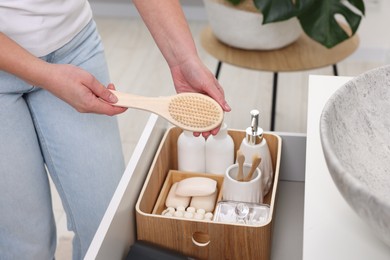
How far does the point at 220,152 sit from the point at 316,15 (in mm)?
803

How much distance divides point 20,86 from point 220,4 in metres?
0.95

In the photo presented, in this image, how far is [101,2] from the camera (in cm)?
351

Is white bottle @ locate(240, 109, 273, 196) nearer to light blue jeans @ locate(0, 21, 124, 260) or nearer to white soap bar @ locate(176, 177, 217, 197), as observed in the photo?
white soap bar @ locate(176, 177, 217, 197)

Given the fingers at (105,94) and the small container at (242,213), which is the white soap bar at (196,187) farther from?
the fingers at (105,94)

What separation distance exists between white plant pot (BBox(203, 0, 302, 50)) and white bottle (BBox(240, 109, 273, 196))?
791 mm

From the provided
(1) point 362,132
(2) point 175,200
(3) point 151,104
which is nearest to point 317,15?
(2) point 175,200

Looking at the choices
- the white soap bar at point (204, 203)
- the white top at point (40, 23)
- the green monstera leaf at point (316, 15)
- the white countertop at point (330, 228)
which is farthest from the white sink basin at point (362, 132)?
the green monstera leaf at point (316, 15)

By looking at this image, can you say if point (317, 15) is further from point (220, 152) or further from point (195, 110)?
point (195, 110)

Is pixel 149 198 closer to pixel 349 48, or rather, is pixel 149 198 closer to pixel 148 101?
pixel 148 101

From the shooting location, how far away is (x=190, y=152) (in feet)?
4.24

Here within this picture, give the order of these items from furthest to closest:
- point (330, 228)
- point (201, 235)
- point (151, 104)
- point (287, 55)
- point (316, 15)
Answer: point (287, 55), point (316, 15), point (201, 235), point (151, 104), point (330, 228)

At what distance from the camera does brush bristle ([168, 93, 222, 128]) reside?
3.41 feet

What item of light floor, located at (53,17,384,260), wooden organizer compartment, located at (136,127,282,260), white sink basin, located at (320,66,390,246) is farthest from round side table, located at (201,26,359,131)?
white sink basin, located at (320,66,390,246)

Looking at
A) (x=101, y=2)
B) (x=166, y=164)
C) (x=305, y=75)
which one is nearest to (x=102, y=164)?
(x=166, y=164)
